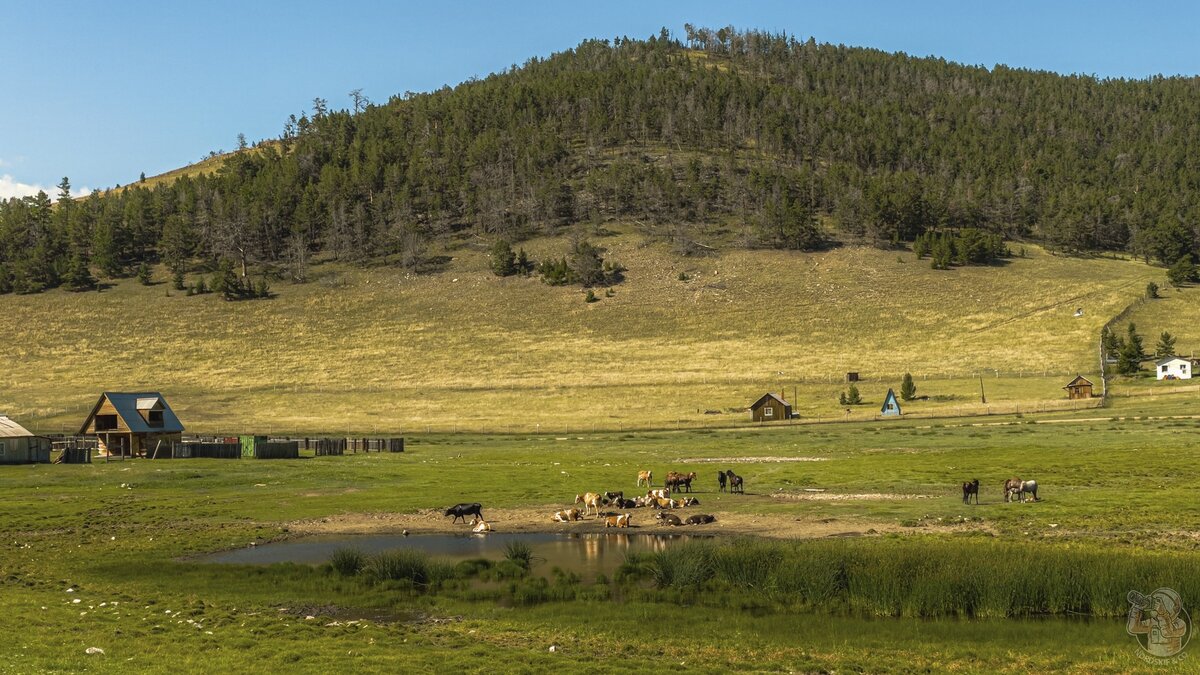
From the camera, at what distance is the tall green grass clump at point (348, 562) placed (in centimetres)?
2714

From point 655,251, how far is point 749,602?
175493 millimetres

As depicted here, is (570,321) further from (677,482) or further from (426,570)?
(426,570)

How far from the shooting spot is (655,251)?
19738 cm

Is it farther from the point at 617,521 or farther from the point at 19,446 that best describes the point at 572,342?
the point at 617,521

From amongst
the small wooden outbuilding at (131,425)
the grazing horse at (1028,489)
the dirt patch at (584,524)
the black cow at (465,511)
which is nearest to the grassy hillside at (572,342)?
the small wooden outbuilding at (131,425)


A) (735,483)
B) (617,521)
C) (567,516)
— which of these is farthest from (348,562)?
(735,483)

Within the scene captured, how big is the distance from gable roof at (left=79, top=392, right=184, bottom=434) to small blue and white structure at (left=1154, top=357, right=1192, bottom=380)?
105440 mm

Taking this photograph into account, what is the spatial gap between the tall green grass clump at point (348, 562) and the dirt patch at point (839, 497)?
808 inches

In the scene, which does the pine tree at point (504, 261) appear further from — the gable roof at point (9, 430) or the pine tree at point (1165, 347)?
the gable roof at point (9, 430)

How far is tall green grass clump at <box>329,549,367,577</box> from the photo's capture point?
27141 mm

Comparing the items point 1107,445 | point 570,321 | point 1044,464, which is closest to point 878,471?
point 1044,464

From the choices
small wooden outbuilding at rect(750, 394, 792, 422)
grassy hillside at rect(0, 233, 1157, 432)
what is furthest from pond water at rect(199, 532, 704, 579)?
small wooden outbuilding at rect(750, 394, 792, 422)

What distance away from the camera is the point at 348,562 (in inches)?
1078

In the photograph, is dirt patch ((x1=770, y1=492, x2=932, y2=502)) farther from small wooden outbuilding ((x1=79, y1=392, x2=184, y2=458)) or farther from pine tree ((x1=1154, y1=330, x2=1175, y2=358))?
pine tree ((x1=1154, y1=330, x2=1175, y2=358))
